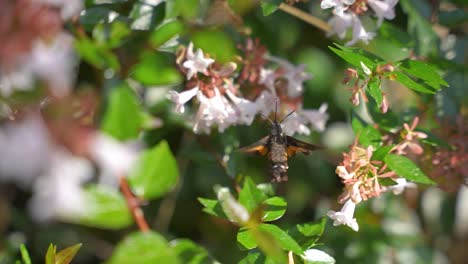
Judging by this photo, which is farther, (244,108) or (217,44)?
(217,44)

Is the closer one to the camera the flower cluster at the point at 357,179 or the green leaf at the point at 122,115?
the flower cluster at the point at 357,179

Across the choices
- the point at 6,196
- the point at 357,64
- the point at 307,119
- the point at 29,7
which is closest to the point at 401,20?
the point at 307,119

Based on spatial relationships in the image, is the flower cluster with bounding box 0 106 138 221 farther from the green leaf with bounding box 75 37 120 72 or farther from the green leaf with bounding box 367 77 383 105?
the green leaf with bounding box 367 77 383 105

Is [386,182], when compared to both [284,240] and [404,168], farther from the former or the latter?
[284,240]

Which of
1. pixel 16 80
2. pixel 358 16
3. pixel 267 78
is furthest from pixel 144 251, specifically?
pixel 358 16

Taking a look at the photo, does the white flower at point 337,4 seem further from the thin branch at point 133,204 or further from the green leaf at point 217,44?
the thin branch at point 133,204

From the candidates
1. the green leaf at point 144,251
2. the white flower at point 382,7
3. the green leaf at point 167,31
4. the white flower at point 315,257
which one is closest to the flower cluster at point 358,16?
the white flower at point 382,7
